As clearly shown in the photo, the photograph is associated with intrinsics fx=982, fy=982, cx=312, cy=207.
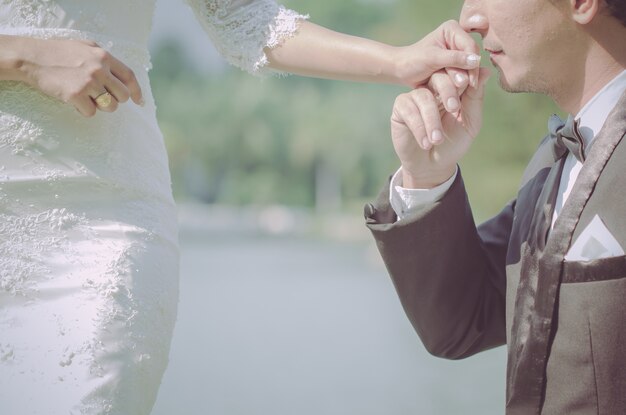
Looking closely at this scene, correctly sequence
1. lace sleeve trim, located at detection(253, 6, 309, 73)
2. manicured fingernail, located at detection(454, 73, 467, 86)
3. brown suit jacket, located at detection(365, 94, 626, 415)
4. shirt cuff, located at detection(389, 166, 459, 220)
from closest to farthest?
brown suit jacket, located at detection(365, 94, 626, 415)
manicured fingernail, located at detection(454, 73, 467, 86)
shirt cuff, located at detection(389, 166, 459, 220)
lace sleeve trim, located at detection(253, 6, 309, 73)

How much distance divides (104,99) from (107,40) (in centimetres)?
21

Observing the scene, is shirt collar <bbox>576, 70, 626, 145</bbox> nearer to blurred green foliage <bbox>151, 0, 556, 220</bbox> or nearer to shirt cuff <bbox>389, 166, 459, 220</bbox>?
shirt cuff <bbox>389, 166, 459, 220</bbox>

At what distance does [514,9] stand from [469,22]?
92 mm

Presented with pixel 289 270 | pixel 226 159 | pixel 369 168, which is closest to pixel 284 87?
pixel 226 159

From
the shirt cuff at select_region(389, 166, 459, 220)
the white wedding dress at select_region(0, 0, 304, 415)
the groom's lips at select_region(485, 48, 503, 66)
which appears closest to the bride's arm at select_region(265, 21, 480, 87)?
the groom's lips at select_region(485, 48, 503, 66)

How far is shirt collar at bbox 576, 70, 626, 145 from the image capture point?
1.85m

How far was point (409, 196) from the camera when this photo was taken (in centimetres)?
198

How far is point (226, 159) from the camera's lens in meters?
47.7

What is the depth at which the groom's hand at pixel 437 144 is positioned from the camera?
186cm

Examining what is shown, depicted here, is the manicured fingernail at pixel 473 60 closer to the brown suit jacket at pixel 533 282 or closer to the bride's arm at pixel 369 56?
the bride's arm at pixel 369 56

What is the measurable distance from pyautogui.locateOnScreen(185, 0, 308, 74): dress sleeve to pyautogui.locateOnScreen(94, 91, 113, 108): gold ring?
44cm

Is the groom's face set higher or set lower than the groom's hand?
higher

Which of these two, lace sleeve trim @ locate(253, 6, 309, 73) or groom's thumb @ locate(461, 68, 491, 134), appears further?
lace sleeve trim @ locate(253, 6, 309, 73)

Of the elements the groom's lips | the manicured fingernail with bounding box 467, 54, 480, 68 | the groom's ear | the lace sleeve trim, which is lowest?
the lace sleeve trim
